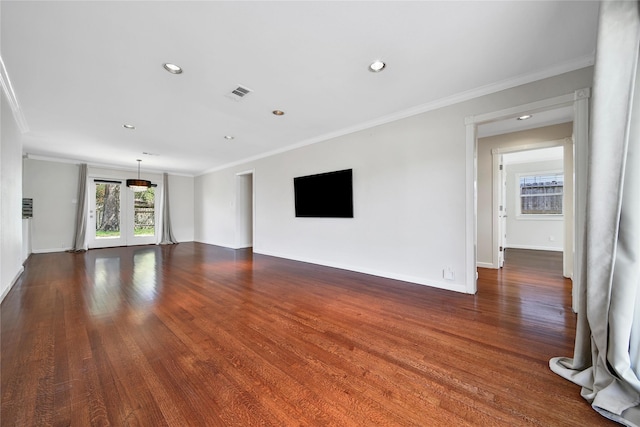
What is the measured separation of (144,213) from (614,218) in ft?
33.3

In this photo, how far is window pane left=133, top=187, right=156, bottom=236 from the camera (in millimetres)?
7973

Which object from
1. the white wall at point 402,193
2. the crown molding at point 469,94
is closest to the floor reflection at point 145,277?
the white wall at point 402,193

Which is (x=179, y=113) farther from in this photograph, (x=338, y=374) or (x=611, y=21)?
(x=611, y=21)

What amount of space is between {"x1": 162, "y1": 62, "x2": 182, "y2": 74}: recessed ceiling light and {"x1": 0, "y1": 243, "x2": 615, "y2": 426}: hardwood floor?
251cm

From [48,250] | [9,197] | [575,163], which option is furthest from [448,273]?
[48,250]

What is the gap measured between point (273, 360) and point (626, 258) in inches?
88.5

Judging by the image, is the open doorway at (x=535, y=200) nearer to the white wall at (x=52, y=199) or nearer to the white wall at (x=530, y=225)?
the white wall at (x=530, y=225)

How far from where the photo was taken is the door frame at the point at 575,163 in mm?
2418

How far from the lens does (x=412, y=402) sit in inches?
54.0

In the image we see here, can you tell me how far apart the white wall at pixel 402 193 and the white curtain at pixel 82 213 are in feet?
19.7

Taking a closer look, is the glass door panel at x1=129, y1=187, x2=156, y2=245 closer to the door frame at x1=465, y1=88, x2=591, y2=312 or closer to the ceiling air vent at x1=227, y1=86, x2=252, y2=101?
the ceiling air vent at x1=227, y1=86, x2=252, y2=101

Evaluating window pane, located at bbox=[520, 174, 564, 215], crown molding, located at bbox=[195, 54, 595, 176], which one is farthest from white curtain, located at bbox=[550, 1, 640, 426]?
window pane, located at bbox=[520, 174, 564, 215]

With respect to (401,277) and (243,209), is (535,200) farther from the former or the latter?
(243,209)

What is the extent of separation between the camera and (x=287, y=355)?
182cm
